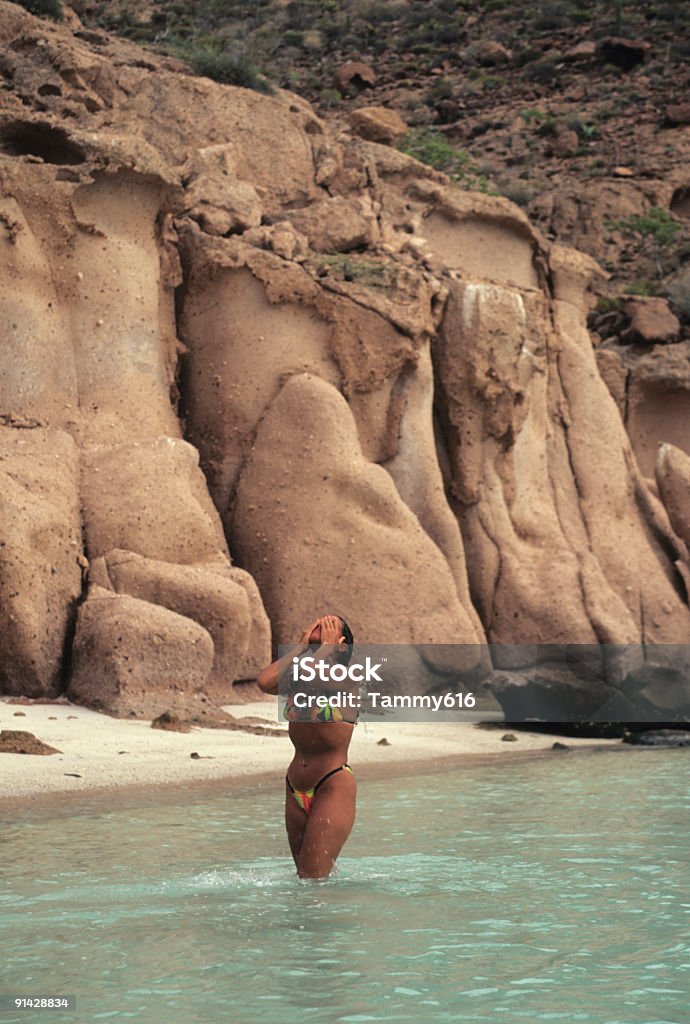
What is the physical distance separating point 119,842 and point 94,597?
5.75 metres

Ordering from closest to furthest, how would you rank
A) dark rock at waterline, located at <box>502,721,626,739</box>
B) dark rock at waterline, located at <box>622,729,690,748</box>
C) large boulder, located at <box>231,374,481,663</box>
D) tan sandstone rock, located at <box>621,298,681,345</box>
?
dark rock at waterline, located at <box>622,729,690,748</box> → dark rock at waterline, located at <box>502,721,626,739</box> → large boulder, located at <box>231,374,481,663</box> → tan sandstone rock, located at <box>621,298,681,345</box>

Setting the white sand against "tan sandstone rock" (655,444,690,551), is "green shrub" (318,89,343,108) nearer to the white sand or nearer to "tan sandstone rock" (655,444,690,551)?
"tan sandstone rock" (655,444,690,551)

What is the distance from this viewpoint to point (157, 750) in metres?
11.7

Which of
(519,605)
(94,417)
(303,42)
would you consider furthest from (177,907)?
(303,42)

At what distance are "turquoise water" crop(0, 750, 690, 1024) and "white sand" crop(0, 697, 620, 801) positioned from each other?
0.65 m

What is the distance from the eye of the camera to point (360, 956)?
597cm

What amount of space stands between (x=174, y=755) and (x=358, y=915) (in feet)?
17.0

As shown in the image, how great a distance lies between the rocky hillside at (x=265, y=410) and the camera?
14781 millimetres

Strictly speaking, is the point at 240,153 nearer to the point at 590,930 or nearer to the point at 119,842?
the point at 119,842

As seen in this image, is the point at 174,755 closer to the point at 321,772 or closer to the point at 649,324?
the point at 321,772

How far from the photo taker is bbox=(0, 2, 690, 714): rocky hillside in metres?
14.8

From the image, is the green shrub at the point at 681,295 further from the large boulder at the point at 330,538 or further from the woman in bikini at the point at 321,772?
the woman in bikini at the point at 321,772

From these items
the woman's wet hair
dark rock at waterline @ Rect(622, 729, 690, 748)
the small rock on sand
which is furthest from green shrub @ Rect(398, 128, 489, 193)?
the woman's wet hair

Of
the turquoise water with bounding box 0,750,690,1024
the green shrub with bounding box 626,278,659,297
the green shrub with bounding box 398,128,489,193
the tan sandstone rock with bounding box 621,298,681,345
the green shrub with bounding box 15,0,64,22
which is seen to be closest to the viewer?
the turquoise water with bounding box 0,750,690,1024
